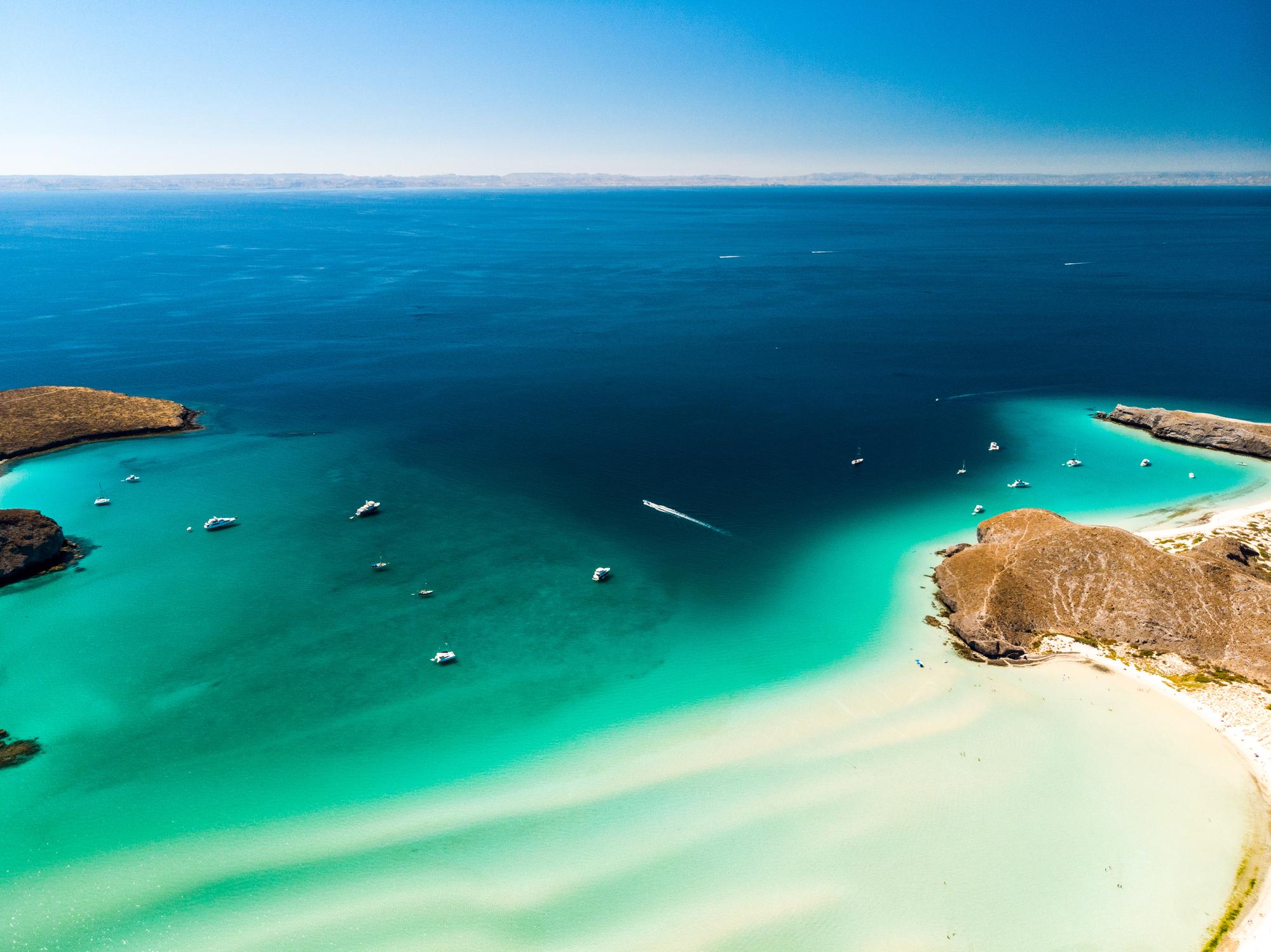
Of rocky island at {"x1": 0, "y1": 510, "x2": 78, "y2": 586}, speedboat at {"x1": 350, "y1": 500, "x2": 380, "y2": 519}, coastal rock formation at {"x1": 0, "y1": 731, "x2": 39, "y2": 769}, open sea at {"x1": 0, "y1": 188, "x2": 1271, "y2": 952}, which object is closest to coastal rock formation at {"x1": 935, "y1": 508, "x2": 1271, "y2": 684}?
open sea at {"x1": 0, "y1": 188, "x2": 1271, "y2": 952}

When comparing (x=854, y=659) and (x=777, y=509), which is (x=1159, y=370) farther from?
(x=854, y=659)

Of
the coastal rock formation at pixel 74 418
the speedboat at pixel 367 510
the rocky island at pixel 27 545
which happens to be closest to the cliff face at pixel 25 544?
the rocky island at pixel 27 545

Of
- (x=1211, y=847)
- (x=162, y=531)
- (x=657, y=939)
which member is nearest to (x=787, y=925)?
(x=657, y=939)

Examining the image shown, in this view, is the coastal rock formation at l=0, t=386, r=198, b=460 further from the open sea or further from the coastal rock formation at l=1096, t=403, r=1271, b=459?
Result: the coastal rock formation at l=1096, t=403, r=1271, b=459

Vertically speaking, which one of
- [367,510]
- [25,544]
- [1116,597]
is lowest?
[367,510]

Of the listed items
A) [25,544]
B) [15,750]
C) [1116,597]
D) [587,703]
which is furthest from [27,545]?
[1116,597]

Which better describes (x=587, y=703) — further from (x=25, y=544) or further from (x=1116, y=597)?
(x=25, y=544)
